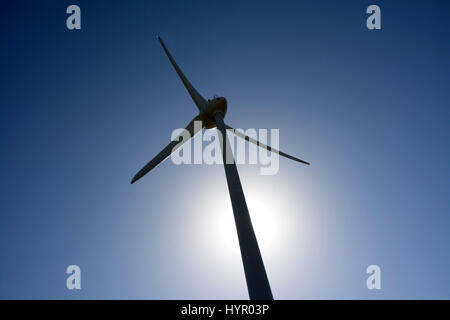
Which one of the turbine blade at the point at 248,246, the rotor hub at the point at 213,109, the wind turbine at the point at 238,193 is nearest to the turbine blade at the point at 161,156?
the wind turbine at the point at 238,193

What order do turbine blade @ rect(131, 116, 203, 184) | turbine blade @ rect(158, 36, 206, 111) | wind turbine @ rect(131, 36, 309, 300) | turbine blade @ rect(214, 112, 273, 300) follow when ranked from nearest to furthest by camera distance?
1. turbine blade @ rect(214, 112, 273, 300)
2. wind turbine @ rect(131, 36, 309, 300)
3. turbine blade @ rect(131, 116, 203, 184)
4. turbine blade @ rect(158, 36, 206, 111)

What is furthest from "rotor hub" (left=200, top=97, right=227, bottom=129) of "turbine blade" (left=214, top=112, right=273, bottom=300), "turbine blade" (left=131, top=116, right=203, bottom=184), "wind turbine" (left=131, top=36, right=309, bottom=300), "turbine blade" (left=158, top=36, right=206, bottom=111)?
"turbine blade" (left=214, top=112, right=273, bottom=300)

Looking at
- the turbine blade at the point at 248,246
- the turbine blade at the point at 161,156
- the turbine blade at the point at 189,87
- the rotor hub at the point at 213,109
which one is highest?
the turbine blade at the point at 189,87

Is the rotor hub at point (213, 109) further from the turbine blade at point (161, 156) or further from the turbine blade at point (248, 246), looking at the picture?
the turbine blade at point (248, 246)

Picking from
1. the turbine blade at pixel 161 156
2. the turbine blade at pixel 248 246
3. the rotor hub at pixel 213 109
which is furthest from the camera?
the rotor hub at pixel 213 109

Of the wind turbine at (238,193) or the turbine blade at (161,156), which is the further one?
the turbine blade at (161,156)

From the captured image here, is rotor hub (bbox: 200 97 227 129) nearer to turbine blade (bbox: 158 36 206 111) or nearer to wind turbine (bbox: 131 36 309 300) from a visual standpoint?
wind turbine (bbox: 131 36 309 300)

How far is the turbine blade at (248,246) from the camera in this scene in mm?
9711

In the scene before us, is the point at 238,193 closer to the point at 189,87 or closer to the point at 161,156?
the point at 161,156

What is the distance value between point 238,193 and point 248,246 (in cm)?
273

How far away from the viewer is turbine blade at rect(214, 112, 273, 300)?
971cm

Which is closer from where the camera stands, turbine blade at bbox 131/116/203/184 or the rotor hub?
turbine blade at bbox 131/116/203/184
